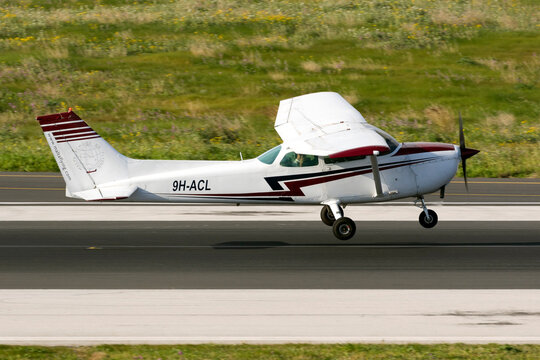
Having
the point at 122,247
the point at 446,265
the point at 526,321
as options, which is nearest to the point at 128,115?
the point at 122,247

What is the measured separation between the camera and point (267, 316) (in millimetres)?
10359

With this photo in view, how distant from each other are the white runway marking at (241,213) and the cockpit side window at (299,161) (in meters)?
2.72

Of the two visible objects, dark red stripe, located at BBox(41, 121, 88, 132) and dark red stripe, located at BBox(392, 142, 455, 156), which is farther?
dark red stripe, located at BBox(392, 142, 455, 156)

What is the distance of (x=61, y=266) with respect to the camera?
13.1m

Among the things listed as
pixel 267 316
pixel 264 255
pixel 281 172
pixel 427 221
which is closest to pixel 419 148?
pixel 427 221

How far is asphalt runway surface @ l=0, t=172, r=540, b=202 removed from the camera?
20.1 meters

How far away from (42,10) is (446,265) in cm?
4321

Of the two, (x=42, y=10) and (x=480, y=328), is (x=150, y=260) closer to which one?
(x=480, y=328)

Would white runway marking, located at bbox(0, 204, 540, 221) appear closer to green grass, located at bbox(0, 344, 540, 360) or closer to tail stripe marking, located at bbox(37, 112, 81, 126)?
tail stripe marking, located at bbox(37, 112, 81, 126)

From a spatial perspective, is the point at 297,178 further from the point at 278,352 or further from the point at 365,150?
the point at 278,352

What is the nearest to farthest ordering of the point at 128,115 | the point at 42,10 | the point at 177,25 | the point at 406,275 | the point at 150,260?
the point at 406,275, the point at 150,260, the point at 128,115, the point at 177,25, the point at 42,10

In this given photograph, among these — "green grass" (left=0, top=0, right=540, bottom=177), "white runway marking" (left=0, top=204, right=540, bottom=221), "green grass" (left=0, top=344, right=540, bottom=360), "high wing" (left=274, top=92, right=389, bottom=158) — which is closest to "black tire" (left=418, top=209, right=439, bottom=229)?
"white runway marking" (left=0, top=204, right=540, bottom=221)

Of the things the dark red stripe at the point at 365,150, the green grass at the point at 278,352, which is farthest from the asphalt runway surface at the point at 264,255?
the green grass at the point at 278,352

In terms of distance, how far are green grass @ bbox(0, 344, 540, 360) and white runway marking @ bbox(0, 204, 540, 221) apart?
8488 mm
